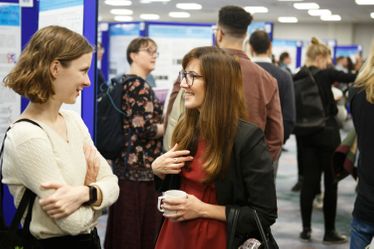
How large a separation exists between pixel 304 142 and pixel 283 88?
1047 mm

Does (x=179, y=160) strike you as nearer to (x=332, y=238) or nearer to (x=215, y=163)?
(x=215, y=163)

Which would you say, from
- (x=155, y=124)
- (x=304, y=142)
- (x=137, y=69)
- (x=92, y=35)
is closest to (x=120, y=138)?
(x=155, y=124)

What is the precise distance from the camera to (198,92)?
1.86m

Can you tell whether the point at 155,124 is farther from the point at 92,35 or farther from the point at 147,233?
the point at 92,35

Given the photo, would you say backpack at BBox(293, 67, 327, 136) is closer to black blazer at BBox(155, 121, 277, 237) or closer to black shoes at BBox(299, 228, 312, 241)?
black shoes at BBox(299, 228, 312, 241)

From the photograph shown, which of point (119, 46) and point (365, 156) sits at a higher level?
point (119, 46)

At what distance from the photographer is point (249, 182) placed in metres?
1.79

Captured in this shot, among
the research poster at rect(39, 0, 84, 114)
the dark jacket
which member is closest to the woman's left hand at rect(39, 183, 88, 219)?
the research poster at rect(39, 0, 84, 114)

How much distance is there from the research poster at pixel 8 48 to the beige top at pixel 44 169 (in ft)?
1.95

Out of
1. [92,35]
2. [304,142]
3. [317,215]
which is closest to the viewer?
[92,35]

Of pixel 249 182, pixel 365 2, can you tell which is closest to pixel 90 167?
pixel 249 182

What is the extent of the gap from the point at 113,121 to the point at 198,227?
1823 mm

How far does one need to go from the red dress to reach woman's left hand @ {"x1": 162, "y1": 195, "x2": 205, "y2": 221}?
51mm

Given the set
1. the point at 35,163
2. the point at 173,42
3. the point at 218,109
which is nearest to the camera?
the point at 35,163
